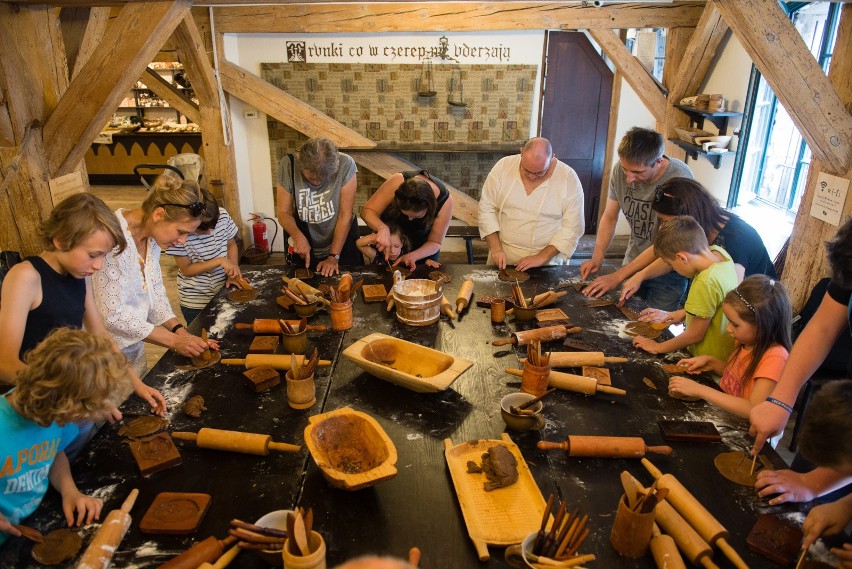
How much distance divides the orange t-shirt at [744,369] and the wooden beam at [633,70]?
405 centimetres

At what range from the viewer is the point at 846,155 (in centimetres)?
322

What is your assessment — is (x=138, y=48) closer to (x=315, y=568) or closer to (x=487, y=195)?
(x=487, y=195)

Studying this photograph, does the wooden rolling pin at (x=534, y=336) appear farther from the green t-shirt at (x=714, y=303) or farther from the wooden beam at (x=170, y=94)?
the wooden beam at (x=170, y=94)

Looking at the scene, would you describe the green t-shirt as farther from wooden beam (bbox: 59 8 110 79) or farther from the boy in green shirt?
wooden beam (bbox: 59 8 110 79)

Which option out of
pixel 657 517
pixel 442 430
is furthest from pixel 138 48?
pixel 657 517

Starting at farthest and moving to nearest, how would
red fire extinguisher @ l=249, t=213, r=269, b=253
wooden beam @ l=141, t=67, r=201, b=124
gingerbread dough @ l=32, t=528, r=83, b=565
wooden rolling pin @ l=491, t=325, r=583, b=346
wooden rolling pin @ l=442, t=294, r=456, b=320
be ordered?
red fire extinguisher @ l=249, t=213, r=269, b=253 < wooden beam @ l=141, t=67, r=201, b=124 < wooden rolling pin @ l=442, t=294, r=456, b=320 < wooden rolling pin @ l=491, t=325, r=583, b=346 < gingerbread dough @ l=32, t=528, r=83, b=565

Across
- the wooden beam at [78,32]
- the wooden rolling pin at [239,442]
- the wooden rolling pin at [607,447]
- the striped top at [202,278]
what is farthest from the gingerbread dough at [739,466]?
the wooden beam at [78,32]

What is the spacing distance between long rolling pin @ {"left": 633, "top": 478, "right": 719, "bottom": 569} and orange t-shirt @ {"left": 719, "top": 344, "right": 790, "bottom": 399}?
871mm

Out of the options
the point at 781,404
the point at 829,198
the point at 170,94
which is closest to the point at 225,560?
the point at 781,404

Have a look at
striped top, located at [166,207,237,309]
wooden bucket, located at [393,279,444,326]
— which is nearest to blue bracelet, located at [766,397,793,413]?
wooden bucket, located at [393,279,444,326]

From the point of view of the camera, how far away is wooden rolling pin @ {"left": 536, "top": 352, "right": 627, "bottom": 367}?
99.8 inches

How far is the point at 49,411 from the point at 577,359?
6.46 feet

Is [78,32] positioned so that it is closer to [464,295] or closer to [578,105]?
[464,295]

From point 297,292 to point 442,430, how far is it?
4.58ft
